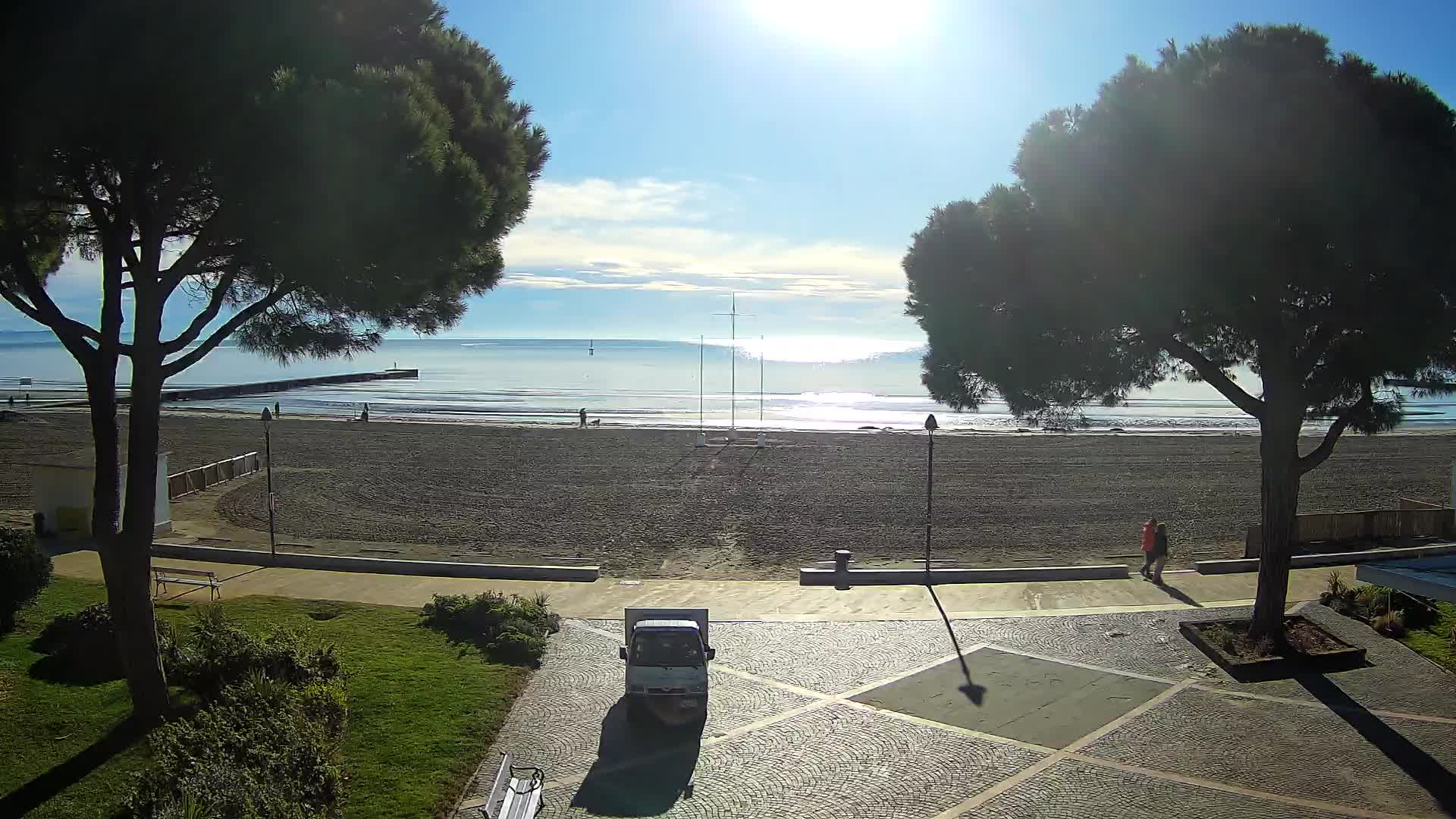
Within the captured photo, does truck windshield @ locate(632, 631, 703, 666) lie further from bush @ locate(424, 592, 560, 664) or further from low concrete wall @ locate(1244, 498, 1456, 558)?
low concrete wall @ locate(1244, 498, 1456, 558)

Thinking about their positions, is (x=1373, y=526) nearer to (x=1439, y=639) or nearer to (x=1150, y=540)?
(x=1150, y=540)

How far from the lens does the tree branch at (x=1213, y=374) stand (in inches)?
536

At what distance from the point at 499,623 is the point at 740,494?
662 inches

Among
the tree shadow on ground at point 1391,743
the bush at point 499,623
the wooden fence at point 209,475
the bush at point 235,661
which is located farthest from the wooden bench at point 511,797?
the wooden fence at point 209,475

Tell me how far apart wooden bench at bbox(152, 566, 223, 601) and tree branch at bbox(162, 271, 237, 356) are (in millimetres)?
7147

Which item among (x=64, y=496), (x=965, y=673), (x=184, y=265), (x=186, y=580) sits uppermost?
(x=184, y=265)

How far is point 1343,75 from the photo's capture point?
12.3 m

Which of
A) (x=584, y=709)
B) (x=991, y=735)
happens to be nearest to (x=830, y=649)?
(x=991, y=735)

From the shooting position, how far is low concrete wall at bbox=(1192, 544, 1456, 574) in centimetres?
1933

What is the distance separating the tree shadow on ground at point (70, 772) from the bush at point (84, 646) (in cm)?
179

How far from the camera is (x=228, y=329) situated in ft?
34.2

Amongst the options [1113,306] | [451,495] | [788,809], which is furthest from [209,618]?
[451,495]

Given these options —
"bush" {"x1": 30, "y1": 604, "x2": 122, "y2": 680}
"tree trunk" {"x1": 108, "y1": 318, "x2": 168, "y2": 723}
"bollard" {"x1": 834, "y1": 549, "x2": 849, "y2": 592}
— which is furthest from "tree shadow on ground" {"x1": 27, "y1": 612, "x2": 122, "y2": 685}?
"bollard" {"x1": 834, "y1": 549, "x2": 849, "y2": 592}

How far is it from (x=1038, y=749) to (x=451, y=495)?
2274 cm
